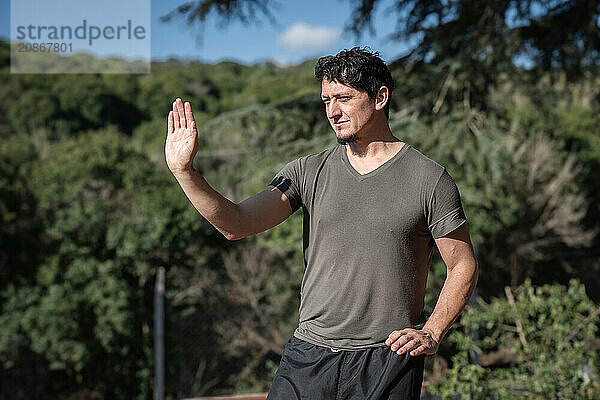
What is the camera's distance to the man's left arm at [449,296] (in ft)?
5.85

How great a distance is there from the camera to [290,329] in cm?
687

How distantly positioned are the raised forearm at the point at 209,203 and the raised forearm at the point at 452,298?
24.6 inches

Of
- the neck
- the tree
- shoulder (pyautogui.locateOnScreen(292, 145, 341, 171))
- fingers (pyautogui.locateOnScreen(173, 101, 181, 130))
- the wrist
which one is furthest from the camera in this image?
the tree

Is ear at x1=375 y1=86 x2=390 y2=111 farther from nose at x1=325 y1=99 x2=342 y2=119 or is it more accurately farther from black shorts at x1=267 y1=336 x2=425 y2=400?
black shorts at x1=267 y1=336 x2=425 y2=400

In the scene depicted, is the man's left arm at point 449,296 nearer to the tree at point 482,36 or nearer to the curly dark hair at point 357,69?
the curly dark hair at point 357,69

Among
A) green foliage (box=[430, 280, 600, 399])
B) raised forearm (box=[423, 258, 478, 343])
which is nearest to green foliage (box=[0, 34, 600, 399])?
green foliage (box=[430, 280, 600, 399])

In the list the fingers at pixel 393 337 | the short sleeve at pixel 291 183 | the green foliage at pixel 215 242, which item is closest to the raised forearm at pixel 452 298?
the fingers at pixel 393 337

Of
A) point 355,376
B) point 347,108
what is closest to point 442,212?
point 347,108

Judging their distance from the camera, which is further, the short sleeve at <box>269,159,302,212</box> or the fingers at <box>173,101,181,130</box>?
the short sleeve at <box>269,159,302,212</box>

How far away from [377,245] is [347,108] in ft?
1.36

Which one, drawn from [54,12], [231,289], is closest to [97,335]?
[231,289]

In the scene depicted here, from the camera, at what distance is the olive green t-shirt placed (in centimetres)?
187

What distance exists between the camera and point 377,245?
1.87 m

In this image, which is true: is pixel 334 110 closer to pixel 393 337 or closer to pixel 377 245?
pixel 377 245
